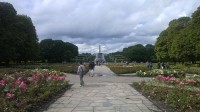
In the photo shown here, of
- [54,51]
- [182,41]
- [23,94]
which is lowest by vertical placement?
[23,94]

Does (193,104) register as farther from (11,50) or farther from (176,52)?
(176,52)

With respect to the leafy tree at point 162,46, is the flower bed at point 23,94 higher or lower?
lower

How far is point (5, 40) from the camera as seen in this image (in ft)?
158

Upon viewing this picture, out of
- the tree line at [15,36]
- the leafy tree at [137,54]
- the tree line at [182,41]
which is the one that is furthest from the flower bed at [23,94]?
the leafy tree at [137,54]

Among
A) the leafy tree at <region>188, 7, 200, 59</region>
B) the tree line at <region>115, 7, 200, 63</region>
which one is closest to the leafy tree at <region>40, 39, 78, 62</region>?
the tree line at <region>115, 7, 200, 63</region>

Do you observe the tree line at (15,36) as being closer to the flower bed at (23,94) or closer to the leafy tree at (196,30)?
the leafy tree at (196,30)

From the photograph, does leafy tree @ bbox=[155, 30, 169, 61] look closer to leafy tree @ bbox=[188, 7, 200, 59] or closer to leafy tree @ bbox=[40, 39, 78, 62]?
leafy tree @ bbox=[188, 7, 200, 59]

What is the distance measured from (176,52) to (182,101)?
178 feet

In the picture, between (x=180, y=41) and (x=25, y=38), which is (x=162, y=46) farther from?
(x=25, y=38)

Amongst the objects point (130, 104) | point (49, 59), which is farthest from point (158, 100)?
point (49, 59)

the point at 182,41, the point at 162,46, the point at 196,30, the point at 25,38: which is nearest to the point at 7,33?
the point at 25,38

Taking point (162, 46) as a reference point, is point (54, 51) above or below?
above

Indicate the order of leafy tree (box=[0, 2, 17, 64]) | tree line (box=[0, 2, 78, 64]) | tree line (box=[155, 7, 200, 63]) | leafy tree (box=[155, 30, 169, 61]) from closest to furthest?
leafy tree (box=[0, 2, 17, 64]) → tree line (box=[0, 2, 78, 64]) → tree line (box=[155, 7, 200, 63]) → leafy tree (box=[155, 30, 169, 61])

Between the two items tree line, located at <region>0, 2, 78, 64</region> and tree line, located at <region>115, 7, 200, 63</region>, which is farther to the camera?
tree line, located at <region>115, 7, 200, 63</region>
